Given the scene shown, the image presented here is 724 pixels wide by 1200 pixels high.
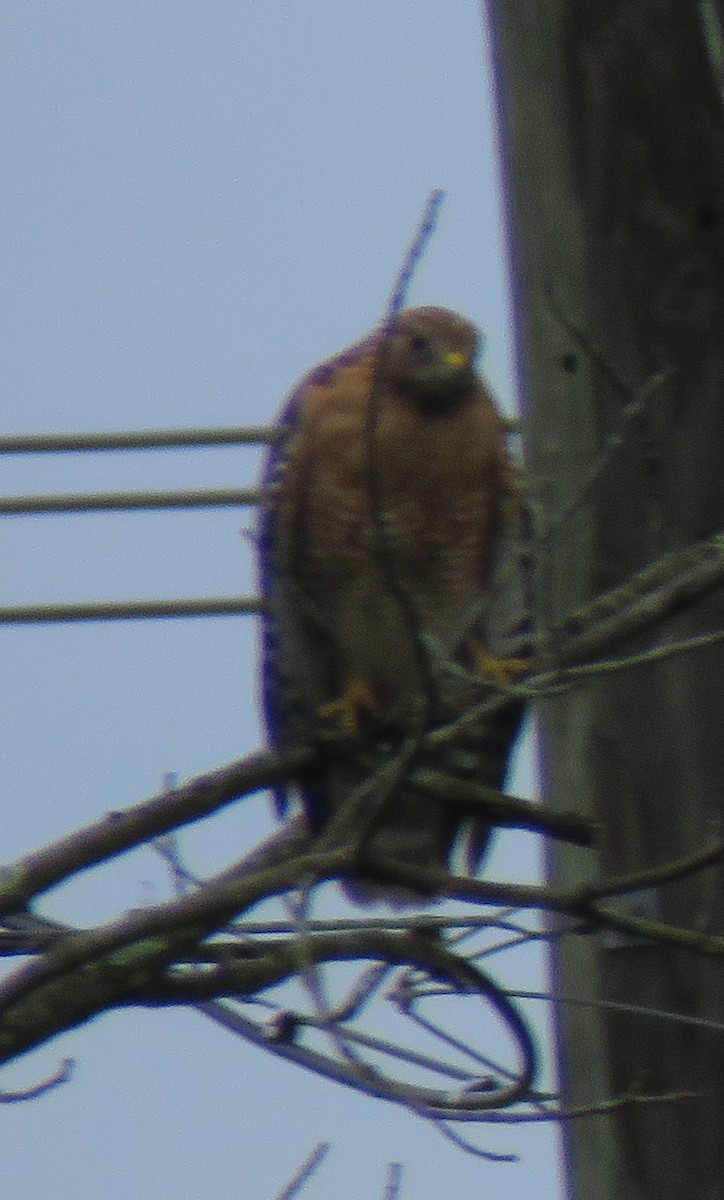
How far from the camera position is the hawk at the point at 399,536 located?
14.8 ft

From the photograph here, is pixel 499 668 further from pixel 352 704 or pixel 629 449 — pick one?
pixel 629 449

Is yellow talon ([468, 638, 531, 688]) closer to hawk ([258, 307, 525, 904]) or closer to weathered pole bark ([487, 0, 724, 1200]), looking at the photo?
hawk ([258, 307, 525, 904])

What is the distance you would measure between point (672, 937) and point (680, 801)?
36 cm

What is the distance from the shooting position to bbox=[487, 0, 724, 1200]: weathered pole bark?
3.20 m

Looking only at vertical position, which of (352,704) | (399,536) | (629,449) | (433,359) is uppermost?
(433,359)

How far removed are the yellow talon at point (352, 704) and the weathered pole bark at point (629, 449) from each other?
3.66 feet

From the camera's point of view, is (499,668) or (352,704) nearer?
(499,668)

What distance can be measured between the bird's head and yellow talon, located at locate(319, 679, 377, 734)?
60 centimetres

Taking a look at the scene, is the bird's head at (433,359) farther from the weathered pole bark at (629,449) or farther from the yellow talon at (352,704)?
the weathered pole bark at (629,449)

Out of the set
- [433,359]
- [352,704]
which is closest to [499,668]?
[352,704]

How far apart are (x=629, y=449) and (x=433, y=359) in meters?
1.26

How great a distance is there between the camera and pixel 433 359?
457cm

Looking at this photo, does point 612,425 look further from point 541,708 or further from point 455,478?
point 455,478

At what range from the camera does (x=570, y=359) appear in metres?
3.42
